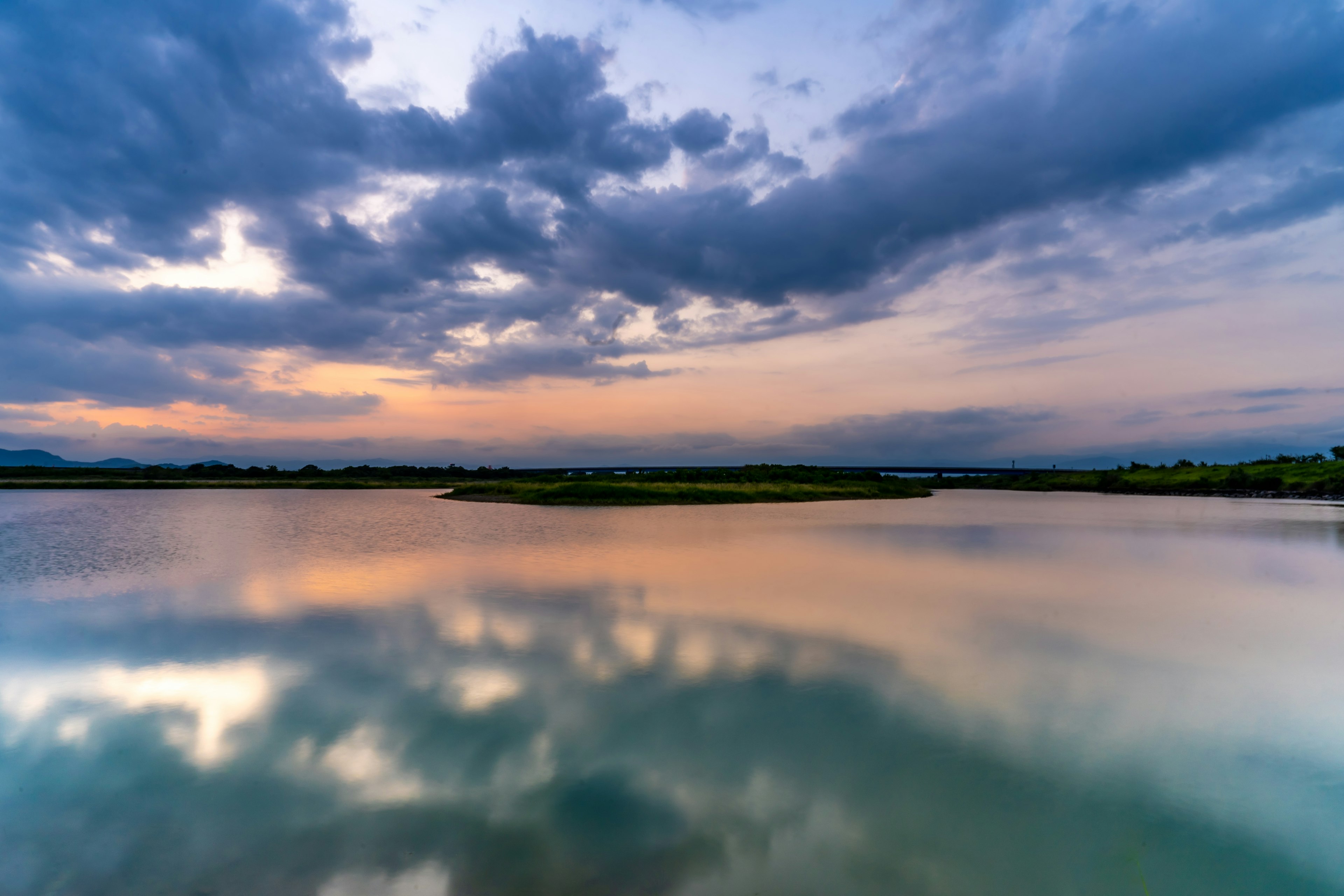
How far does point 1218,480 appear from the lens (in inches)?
2788

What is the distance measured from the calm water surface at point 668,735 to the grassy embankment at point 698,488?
112 feet

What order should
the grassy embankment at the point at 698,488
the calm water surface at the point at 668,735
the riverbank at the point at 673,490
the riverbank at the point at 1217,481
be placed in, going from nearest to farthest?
the calm water surface at the point at 668,735, the riverbank at the point at 673,490, the grassy embankment at the point at 698,488, the riverbank at the point at 1217,481

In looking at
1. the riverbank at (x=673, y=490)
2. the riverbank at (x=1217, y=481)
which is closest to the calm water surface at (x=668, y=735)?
the riverbank at (x=673, y=490)

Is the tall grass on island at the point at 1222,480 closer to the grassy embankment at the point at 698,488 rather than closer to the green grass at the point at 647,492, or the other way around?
the grassy embankment at the point at 698,488

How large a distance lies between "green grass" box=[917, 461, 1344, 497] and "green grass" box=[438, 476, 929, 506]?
37.3m

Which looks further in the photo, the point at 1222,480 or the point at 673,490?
the point at 1222,480

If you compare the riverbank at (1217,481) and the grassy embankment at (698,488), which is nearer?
the grassy embankment at (698,488)

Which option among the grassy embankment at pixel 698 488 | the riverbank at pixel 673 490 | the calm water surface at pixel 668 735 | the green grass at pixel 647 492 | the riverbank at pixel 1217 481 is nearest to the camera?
the calm water surface at pixel 668 735

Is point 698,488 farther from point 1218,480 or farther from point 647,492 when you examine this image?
point 1218,480

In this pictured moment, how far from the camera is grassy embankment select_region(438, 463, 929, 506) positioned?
5125 cm

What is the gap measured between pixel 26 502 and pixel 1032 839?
263 feet

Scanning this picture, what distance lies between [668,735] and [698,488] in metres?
50.2

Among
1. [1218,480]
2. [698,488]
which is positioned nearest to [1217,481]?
[1218,480]

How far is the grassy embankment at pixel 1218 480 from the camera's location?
2443 inches
